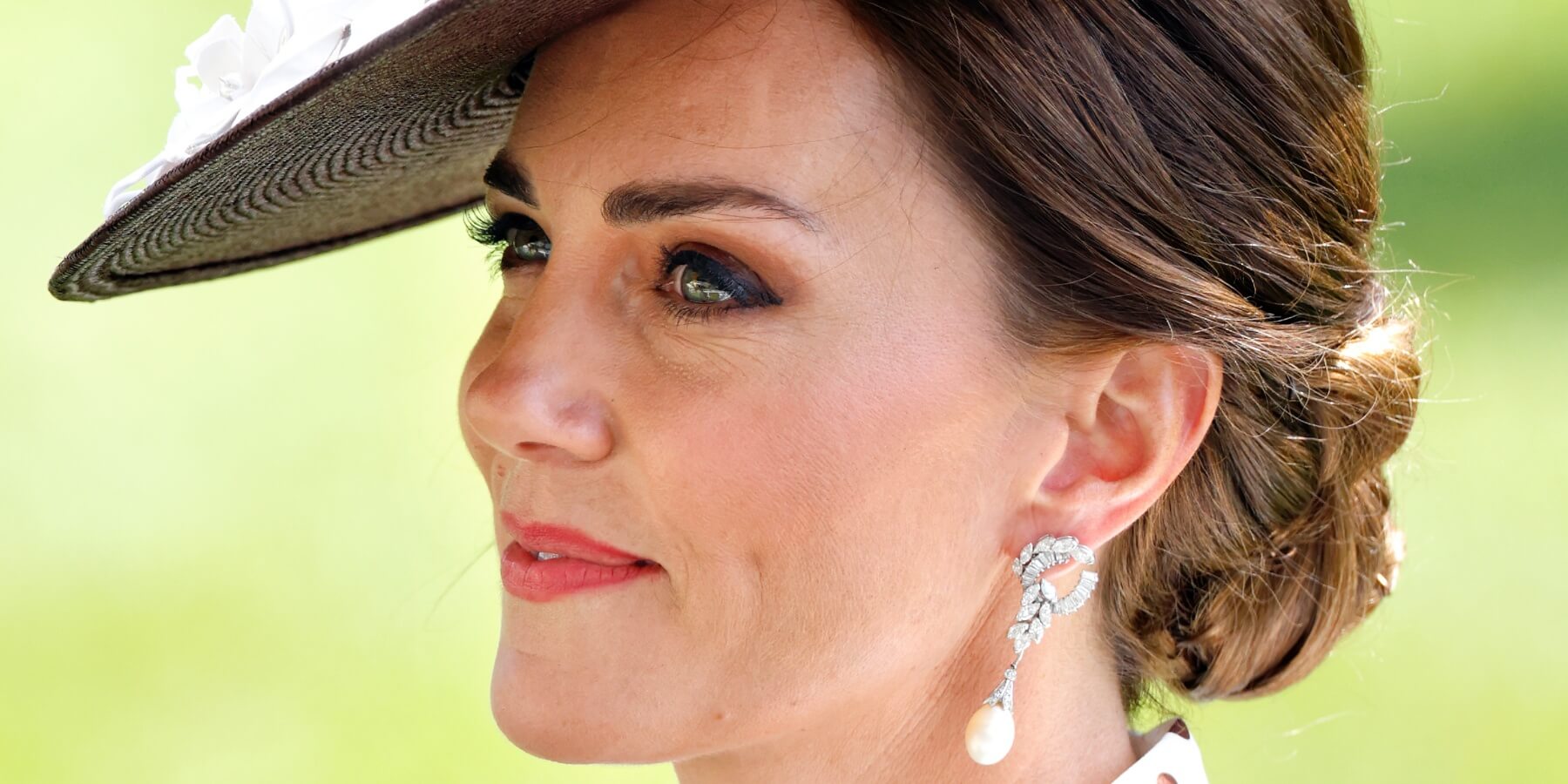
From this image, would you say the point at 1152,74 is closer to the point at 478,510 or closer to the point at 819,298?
the point at 819,298

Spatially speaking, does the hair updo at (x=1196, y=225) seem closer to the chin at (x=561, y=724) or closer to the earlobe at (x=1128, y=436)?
the earlobe at (x=1128, y=436)

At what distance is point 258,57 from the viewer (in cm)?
136

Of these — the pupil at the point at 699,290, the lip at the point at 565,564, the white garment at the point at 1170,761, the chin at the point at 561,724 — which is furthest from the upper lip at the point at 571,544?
the white garment at the point at 1170,761

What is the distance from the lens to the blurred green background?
3678 mm

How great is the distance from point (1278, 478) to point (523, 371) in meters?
0.81

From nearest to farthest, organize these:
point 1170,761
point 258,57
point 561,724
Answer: point 258,57 → point 561,724 → point 1170,761

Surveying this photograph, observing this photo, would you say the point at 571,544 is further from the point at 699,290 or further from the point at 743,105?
the point at 743,105

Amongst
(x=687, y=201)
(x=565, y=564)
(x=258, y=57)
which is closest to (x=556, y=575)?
(x=565, y=564)

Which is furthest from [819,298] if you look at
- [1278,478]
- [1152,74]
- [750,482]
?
[1278,478]

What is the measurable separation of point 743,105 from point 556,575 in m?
0.46

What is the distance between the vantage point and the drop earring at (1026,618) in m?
1.46

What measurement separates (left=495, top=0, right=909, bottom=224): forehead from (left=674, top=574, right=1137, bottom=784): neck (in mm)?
448

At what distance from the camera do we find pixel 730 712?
56.1 inches

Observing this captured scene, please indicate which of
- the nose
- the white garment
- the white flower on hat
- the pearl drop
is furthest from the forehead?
the white garment
